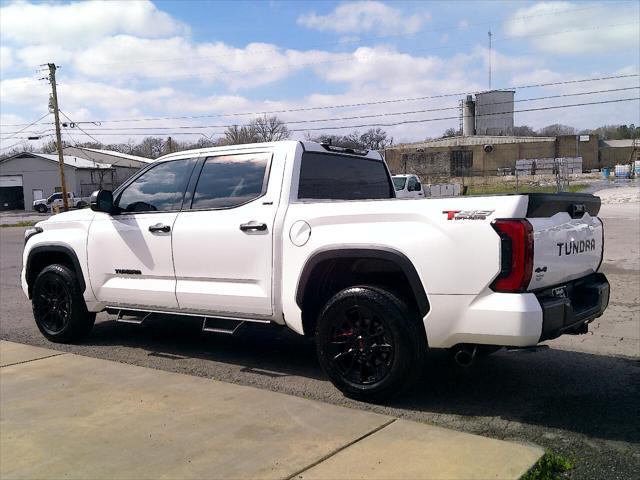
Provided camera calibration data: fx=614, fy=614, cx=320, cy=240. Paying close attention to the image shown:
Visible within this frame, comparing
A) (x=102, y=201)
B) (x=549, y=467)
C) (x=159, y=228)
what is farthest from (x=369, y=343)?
(x=102, y=201)

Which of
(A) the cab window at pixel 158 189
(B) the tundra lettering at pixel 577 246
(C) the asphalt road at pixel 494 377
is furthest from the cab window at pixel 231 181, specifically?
(B) the tundra lettering at pixel 577 246

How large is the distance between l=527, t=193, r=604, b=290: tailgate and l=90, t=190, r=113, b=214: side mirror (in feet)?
13.1

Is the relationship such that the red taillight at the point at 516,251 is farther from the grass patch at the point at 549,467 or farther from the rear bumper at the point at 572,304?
the grass patch at the point at 549,467

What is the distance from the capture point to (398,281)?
183 inches

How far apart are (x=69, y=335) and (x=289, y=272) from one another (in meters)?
3.08

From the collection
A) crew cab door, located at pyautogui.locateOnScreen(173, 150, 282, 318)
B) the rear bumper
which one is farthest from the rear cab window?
the rear bumper

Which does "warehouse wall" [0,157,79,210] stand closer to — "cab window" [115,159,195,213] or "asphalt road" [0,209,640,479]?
"asphalt road" [0,209,640,479]

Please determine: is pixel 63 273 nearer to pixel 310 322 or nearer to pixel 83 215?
pixel 83 215

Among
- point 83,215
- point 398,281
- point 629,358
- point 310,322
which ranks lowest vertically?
point 629,358

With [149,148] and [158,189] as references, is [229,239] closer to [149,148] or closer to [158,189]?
[158,189]

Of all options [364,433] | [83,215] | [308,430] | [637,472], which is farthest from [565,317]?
[83,215]

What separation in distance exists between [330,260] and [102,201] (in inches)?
102

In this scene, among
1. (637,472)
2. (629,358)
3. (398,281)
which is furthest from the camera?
(629,358)

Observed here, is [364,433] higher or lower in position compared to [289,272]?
lower
